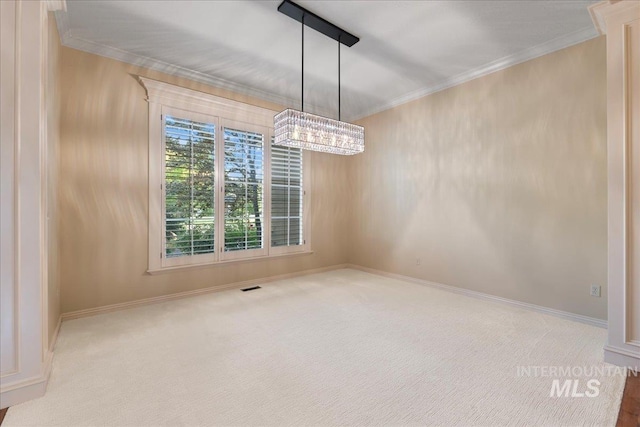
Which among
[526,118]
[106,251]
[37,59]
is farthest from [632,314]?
[106,251]

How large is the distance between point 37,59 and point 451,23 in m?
3.33

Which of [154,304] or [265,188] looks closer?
[154,304]

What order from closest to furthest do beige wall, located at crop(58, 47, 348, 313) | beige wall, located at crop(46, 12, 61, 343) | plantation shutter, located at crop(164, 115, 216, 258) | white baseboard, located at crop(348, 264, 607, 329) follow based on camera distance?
beige wall, located at crop(46, 12, 61, 343)
white baseboard, located at crop(348, 264, 607, 329)
beige wall, located at crop(58, 47, 348, 313)
plantation shutter, located at crop(164, 115, 216, 258)

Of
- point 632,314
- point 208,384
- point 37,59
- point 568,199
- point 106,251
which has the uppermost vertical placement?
point 37,59

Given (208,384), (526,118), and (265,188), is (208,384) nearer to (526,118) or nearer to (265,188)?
(265,188)

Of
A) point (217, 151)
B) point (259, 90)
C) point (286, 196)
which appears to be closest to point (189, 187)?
point (217, 151)

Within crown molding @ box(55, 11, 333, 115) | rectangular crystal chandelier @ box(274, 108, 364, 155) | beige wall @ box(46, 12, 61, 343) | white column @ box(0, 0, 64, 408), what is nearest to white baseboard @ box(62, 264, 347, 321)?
beige wall @ box(46, 12, 61, 343)

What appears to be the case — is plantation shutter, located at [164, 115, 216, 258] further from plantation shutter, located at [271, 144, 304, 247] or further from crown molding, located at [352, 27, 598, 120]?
crown molding, located at [352, 27, 598, 120]

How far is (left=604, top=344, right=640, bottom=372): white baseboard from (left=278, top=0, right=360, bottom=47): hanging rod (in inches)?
137

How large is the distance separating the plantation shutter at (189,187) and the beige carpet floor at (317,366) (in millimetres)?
800

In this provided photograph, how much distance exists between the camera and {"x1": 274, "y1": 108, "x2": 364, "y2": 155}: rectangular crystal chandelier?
9.60 ft

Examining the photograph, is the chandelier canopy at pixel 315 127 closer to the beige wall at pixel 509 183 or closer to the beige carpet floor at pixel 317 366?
the beige wall at pixel 509 183

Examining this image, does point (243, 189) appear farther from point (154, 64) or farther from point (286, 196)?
point (154, 64)

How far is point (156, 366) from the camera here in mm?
2109
